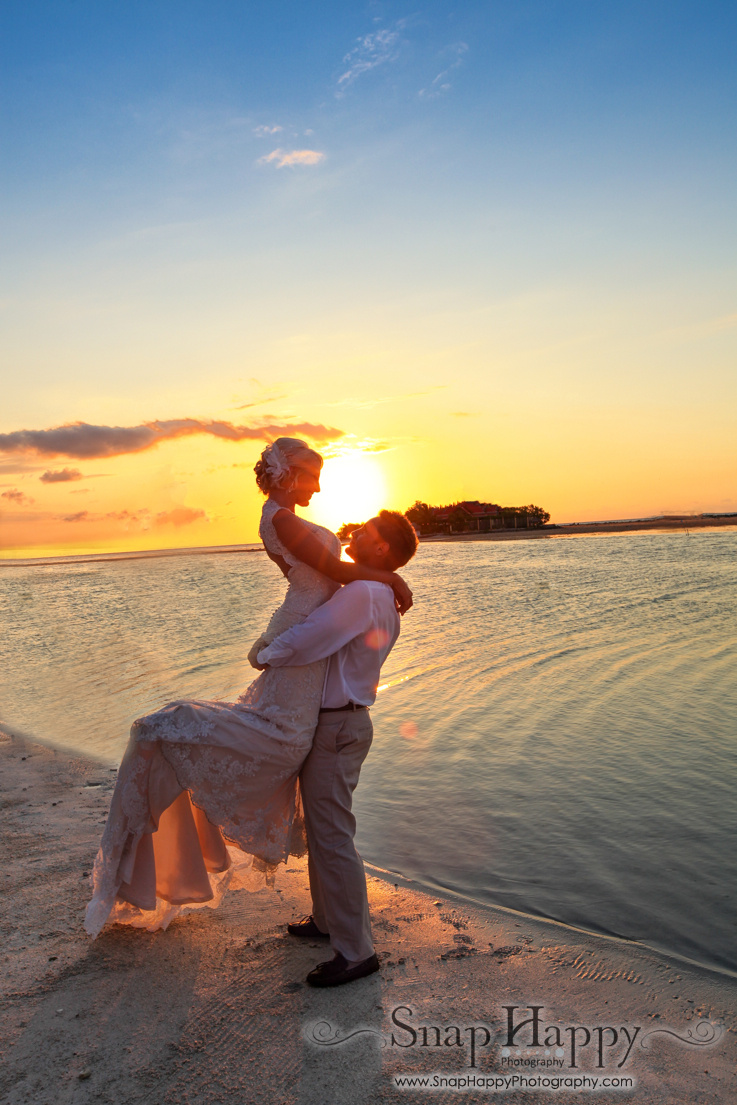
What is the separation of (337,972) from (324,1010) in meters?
0.21

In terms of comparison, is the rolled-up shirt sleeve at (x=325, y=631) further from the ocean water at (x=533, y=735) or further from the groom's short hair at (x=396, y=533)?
the ocean water at (x=533, y=735)

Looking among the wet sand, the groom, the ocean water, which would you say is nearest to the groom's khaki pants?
the groom

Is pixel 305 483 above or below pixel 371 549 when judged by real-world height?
above

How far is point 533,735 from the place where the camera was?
8.30m

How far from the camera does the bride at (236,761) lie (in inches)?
135

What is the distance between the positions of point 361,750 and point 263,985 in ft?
3.99

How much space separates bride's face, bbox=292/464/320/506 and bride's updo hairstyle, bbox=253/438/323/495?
0.02 m

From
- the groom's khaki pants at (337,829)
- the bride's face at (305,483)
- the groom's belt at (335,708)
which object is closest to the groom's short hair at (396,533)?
the bride's face at (305,483)

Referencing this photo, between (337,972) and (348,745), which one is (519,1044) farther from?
(348,745)

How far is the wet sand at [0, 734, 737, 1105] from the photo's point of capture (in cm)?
279

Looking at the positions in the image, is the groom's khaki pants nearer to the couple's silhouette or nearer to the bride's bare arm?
the couple's silhouette

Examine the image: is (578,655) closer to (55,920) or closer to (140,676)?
(140,676)

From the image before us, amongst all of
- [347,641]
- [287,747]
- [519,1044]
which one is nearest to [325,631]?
[347,641]

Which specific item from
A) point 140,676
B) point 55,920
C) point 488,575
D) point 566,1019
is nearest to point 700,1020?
point 566,1019
